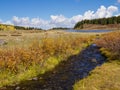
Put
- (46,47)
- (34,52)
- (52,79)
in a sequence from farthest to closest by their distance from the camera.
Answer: (46,47) → (34,52) → (52,79)

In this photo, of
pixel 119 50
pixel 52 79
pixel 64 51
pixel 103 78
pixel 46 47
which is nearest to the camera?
pixel 103 78

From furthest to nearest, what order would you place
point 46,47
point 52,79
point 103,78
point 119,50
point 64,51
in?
point 64,51 < point 119,50 < point 46,47 < point 52,79 < point 103,78

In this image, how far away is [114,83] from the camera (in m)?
20.8

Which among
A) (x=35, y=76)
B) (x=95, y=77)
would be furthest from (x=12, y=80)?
(x=95, y=77)

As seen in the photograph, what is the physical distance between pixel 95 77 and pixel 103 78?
98 centimetres

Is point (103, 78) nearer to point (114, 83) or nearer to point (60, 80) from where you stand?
point (114, 83)

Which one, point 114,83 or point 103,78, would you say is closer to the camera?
point 114,83

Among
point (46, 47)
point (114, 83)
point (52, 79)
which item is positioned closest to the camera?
point (114, 83)

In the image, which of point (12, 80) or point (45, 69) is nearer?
point (12, 80)

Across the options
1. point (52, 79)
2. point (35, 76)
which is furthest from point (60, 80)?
point (35, 76)

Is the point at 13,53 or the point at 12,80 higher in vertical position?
the point at 13,53

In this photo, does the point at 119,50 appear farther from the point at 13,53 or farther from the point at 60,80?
the point at 13,53

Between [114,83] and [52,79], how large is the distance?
6.94 meters

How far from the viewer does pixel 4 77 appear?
76.2ft
